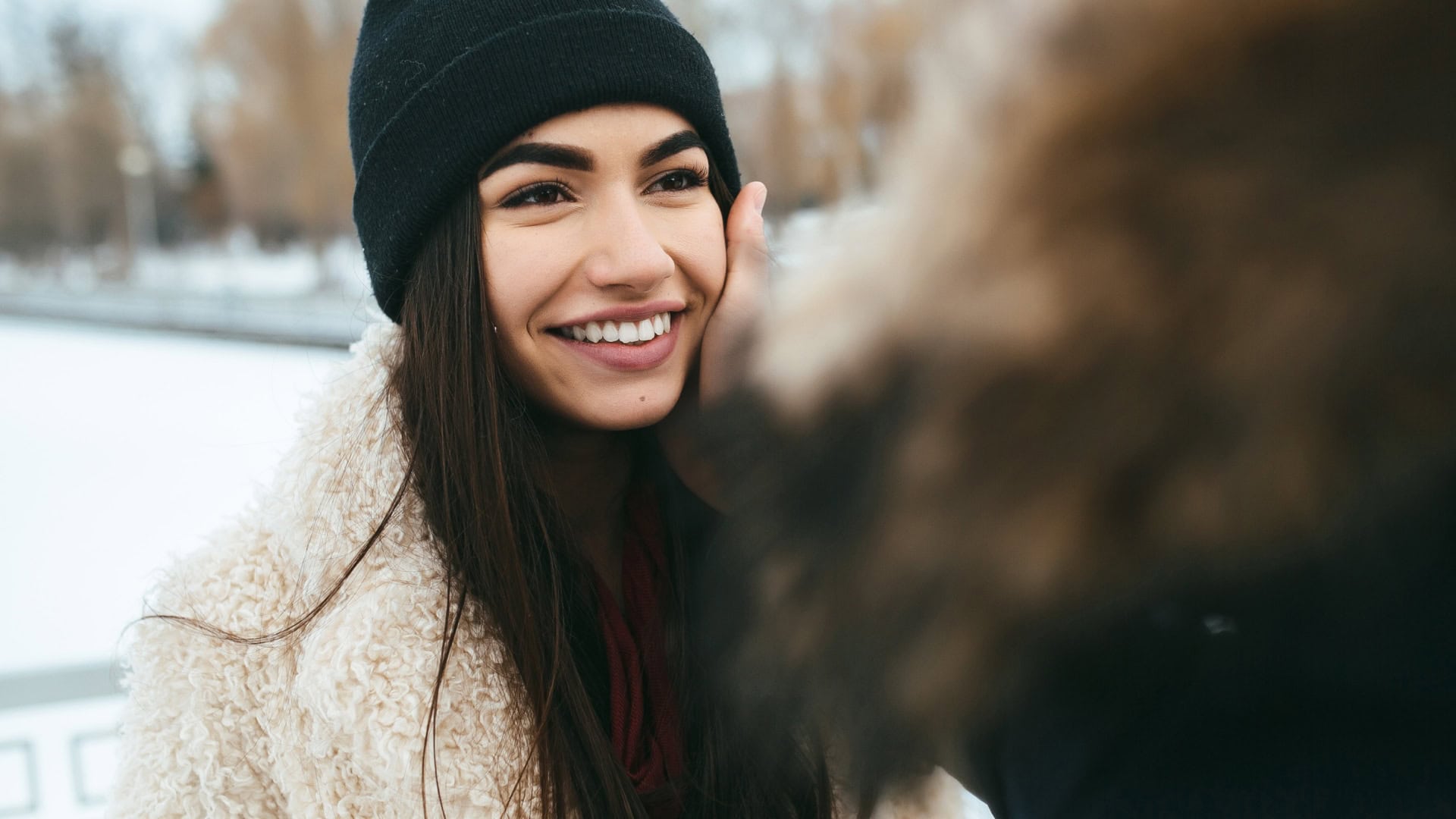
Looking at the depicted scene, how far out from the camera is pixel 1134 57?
0.27 metres

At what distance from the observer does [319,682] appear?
108 cm

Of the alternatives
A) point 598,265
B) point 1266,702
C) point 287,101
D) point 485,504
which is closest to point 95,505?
point 485,504

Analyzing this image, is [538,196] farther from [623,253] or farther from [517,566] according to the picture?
[517,566]

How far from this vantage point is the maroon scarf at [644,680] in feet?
4.02

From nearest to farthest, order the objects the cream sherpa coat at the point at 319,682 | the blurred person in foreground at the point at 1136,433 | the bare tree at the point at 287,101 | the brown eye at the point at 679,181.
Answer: the blurred person in foreground at the point at 1136,433
the cream sherpa coat at the point at 319,682
the brown eye at the point at 679,181
the bare tree at the point at 287,101

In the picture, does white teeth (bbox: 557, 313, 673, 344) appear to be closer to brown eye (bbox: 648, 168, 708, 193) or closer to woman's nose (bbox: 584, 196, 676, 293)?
woman's nose (bbox: 584, 196, 676, 293)

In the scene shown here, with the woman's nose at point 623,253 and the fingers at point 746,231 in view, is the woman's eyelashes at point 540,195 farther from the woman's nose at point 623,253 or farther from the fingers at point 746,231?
the fingers at point 746,231

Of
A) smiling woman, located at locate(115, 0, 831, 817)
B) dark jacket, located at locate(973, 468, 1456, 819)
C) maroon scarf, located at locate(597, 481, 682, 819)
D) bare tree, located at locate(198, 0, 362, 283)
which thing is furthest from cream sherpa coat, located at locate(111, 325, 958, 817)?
bare tree, located at locate(198, 0, 362, 283)

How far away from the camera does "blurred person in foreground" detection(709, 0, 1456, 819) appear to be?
0.88ft

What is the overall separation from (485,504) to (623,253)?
358mm

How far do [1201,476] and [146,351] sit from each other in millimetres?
14340

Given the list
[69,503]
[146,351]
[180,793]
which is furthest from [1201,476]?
[146,351]

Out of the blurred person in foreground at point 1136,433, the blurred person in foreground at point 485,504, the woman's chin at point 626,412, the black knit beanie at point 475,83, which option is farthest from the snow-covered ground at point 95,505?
the blurred person in foreground at point 1136,433

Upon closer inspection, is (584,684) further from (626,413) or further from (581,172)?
(581,172)
